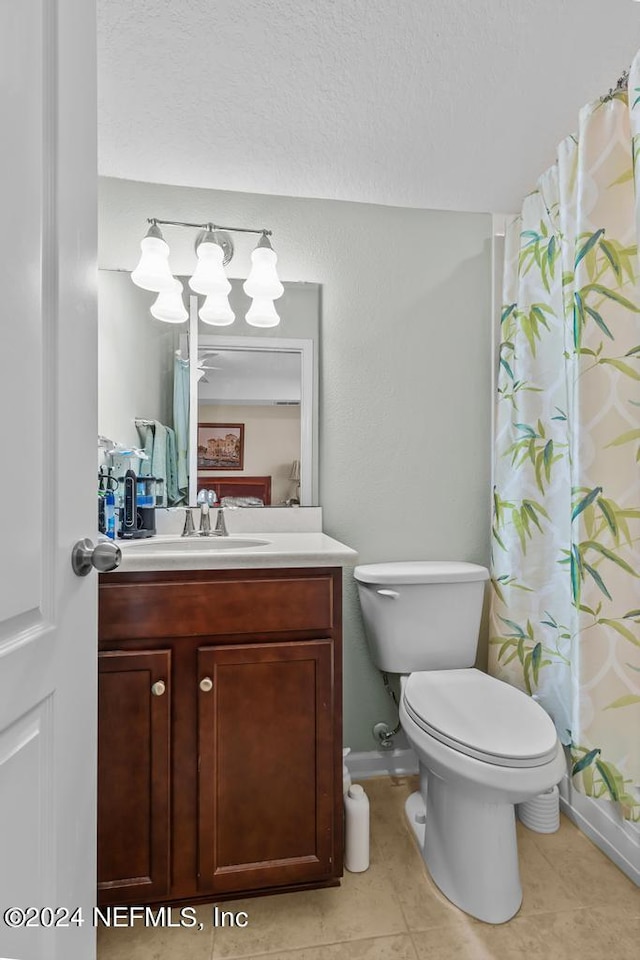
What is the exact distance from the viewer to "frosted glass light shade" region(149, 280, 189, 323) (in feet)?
5.74

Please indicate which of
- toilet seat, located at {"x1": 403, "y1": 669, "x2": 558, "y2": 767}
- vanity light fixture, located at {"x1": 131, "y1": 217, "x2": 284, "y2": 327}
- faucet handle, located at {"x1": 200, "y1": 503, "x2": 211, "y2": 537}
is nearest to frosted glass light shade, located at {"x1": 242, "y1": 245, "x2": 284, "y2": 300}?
vanity light fixture, located at {"x1": 131, "y1": 217, "x2": 284, "y2": 327}

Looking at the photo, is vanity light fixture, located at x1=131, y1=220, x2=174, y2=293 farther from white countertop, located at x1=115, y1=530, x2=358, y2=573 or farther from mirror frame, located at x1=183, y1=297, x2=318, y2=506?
white countertop, located at x1=115, y1=530, x2=358, y2=573

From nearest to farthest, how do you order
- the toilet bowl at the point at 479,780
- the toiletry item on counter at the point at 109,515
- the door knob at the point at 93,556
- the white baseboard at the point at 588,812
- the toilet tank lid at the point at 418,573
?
the door knob at the point at 93,556, the toilet bowl at the point at 479,780, the white baseboard at the point at 588,812, the toiletry item on counter at the point at 109,515, the toilet tank lid at the point at 418,573

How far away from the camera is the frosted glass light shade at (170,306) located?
175 centimetres

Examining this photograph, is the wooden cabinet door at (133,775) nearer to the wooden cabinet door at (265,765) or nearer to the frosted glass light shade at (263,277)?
the wooden cabinet door at (265,765)

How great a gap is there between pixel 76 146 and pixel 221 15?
780 millimetres

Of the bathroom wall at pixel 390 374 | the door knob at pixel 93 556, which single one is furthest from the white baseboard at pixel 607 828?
the door knob at pixel 93 556

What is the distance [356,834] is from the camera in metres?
1.42

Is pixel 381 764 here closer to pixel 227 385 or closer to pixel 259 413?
pixel 259 413

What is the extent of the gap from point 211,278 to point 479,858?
1.90m

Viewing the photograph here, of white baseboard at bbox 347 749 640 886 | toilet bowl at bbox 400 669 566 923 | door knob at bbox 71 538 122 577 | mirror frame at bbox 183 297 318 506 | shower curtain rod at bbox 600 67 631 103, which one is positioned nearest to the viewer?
door knob at bbox 71 538 122 577

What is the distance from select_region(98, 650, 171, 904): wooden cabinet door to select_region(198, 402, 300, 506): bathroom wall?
80 centimetres

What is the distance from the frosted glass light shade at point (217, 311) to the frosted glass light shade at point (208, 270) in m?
0.04

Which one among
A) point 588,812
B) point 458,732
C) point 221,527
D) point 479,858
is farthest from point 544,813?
point 221,527
